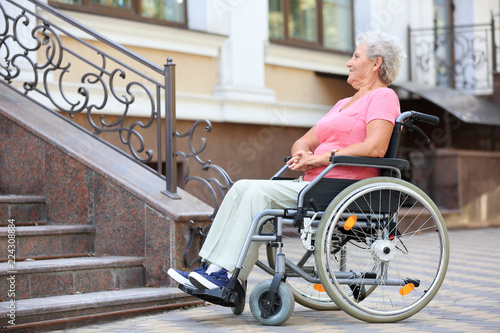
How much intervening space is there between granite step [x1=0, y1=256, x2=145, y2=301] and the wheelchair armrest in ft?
5.09

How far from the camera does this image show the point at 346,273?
4020mm

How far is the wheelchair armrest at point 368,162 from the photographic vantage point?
395 cm

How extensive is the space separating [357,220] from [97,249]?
1.90 meters

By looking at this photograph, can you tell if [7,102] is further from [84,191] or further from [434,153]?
[434,153]

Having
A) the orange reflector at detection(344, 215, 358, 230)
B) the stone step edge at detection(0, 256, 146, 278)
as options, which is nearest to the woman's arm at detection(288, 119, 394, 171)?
the orange reflector at detection(344, 215, 358, 230)

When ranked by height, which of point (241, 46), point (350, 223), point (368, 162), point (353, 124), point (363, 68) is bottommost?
point (350, 223)

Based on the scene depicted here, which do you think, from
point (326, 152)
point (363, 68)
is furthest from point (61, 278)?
point (363, 68)

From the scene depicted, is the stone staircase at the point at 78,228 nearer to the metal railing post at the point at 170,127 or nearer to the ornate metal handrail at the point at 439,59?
the metal railing post at the point at 170,127

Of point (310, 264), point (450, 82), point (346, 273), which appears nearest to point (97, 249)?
point (310, 264)

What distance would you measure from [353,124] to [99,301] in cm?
162

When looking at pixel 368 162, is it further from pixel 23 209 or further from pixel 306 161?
pixel 23 209

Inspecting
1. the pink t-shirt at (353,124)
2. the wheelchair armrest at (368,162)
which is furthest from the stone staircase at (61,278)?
the wheelchair armrest at (368,162)

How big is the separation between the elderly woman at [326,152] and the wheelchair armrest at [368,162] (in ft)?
0.13

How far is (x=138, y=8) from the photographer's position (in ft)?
28.5
